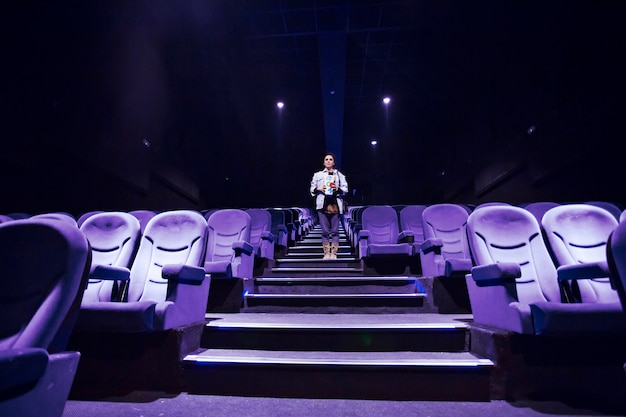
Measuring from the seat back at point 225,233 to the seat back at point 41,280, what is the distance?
2079 mm

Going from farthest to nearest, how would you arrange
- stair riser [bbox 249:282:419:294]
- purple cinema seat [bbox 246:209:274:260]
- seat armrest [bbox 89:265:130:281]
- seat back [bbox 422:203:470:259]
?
purple cinema seat [bbox 246:209:274:260] → seat back [bbox 422:203:470:259] → stair riser [bbox 249:282:419:294] → seat armrest [bbox 89:265:130:281]

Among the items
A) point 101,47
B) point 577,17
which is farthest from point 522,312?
point 101,47

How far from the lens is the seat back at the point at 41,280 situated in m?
0.98

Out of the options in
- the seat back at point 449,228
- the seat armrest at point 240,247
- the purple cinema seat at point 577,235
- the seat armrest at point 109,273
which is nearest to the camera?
the seat armrest at point 109,273

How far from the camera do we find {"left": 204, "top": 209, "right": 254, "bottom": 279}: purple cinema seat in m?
2.92

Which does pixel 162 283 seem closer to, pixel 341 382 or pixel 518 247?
pixel 341 382

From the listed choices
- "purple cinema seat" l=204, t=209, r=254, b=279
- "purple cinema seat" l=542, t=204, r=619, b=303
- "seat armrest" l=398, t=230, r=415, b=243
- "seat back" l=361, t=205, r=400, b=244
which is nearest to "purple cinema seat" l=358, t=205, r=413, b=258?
"seat back" l=361, t=205, r=400, b=244

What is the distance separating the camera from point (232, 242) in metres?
3.17

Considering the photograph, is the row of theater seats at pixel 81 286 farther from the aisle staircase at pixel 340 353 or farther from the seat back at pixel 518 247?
the seat back at pixel 518 247

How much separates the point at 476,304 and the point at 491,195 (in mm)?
6688

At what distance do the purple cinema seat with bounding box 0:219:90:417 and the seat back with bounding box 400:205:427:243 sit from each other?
353 centimetres

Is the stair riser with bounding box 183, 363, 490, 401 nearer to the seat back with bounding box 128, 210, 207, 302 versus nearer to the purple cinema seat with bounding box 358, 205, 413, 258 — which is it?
the seat back with bounding box 128, 210, 207, 302

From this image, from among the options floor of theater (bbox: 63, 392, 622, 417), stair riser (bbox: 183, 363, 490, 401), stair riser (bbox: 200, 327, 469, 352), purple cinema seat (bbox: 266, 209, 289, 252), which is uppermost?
purple cinema seat (bbox: 266, 209, 289, 252)

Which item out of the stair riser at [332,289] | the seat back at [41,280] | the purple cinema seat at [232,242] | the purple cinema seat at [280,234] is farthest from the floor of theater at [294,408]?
the purple cinema seat at [280,234]
